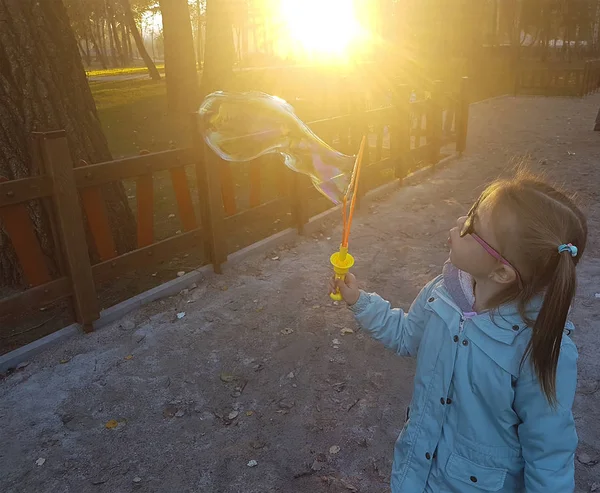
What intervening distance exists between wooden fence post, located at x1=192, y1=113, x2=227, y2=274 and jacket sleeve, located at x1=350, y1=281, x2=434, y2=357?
391 centimetres

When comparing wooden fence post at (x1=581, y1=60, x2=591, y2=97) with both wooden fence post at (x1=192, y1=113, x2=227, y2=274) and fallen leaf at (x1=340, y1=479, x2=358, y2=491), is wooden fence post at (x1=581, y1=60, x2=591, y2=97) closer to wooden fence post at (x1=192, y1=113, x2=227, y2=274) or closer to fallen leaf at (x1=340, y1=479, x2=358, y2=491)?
wooden fence post at (x1=192, y1=113, x2=227, y2=274)

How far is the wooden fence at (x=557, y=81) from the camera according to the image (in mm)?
23656

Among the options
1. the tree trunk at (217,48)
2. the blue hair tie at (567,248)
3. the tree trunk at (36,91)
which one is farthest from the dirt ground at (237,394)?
the tree trunk at (217,48)

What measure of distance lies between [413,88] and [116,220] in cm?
615

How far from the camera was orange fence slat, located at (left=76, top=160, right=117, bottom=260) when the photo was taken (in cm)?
508

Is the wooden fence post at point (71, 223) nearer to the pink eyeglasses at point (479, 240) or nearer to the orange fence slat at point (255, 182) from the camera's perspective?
the orange fence slat at point (255, 182)

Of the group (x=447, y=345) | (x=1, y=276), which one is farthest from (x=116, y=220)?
(x=447, y=345)

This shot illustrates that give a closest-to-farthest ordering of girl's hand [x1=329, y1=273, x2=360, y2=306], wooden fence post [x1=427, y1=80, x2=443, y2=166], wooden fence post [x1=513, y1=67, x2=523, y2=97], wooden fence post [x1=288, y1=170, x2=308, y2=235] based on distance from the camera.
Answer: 1. girl's hand [x1=329, y1=273, x2=360, y2=306]
2. wooden fence post [x1=288, y1=170, x2=308, y2=235]
3. wooden fence post [x1=427, y1=80, x2=443, y2=166]
4. wooden fence post [x1=513, y1=67, x2=523, y2=97]

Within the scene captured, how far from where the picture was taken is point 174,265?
6.58 m

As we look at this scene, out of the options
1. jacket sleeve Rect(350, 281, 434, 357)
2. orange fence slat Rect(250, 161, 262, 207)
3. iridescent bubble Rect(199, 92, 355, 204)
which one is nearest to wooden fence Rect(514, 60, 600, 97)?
orange fence slat Rect(250, 161, 262, 207)

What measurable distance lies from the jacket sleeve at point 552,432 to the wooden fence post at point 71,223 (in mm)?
4043

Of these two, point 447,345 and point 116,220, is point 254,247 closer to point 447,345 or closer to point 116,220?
point 116,220

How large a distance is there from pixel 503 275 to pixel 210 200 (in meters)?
4.54

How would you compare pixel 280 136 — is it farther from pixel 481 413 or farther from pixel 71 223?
pixel 481 413
